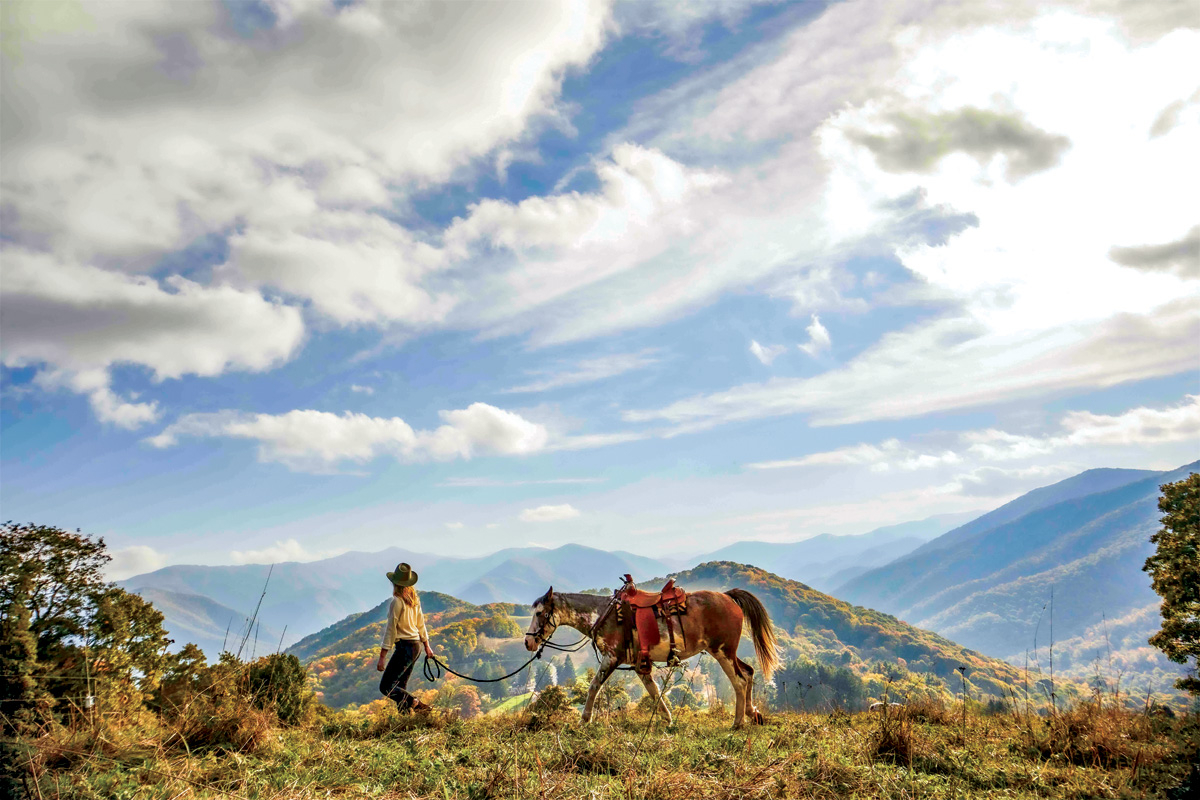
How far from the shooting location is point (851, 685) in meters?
83.5

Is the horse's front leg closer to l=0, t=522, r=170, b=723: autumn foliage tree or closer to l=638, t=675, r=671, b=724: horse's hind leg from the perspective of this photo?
l=638, t=675, r=671, b=724: horse's hind leg

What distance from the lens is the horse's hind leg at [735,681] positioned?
9.43 meters

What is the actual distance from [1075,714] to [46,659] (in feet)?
45.5

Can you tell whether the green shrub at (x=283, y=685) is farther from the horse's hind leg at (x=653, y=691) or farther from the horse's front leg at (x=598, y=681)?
the horse's hind leg at (x=653, y=691)

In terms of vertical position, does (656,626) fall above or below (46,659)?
below

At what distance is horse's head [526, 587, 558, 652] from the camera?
35.4 ft

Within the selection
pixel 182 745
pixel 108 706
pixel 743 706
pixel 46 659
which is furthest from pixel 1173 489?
pixel 46 659

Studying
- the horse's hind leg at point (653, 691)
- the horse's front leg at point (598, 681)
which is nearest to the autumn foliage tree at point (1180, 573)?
the horse's hind leg at point (653, 691)

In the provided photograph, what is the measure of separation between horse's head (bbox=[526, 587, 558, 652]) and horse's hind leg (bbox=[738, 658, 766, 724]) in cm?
347

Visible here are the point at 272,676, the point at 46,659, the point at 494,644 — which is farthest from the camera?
the point at 494,644

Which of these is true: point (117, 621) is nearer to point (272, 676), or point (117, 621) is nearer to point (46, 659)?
point (46, 659)

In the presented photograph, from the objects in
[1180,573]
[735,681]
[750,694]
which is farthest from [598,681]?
[1180,573]

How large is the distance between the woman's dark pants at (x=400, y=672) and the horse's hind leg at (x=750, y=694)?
5449mm

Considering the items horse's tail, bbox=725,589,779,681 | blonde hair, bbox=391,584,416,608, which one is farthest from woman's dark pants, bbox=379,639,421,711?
horse's tail, bbox=725,589,779,681
